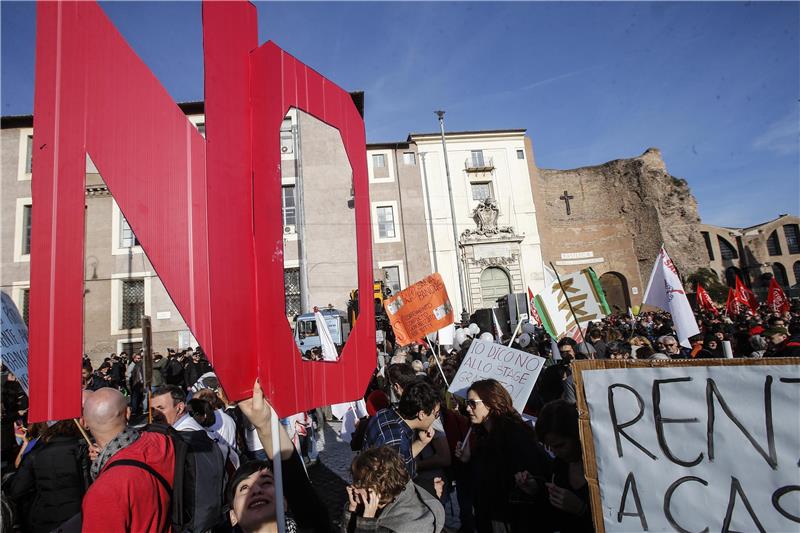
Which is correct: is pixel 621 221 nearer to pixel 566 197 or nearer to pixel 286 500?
pixel 566 197

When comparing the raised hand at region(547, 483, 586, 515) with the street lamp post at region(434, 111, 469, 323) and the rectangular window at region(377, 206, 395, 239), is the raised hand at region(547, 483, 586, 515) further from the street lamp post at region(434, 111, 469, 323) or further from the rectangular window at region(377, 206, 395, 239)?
the rectangular window at region(377, 206, 395, 239)

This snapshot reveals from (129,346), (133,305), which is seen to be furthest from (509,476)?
(129,346)

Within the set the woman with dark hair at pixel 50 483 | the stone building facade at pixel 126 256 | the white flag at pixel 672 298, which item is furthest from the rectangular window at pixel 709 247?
the woman with dark hair at pixel 50 483

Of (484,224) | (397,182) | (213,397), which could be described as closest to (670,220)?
(484,224)

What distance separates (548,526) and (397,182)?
24391mm

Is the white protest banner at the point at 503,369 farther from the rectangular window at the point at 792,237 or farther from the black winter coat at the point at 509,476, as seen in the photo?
the rectangular window at the point at 792,237

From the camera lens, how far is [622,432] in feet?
6.30

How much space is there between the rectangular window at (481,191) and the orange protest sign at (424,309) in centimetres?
2131

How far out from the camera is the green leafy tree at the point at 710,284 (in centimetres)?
2823

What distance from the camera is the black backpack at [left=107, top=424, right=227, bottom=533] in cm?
A: 178

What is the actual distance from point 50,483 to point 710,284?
113 feet

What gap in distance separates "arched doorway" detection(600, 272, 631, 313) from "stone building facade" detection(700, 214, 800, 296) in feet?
55.5

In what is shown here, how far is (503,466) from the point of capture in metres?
2.78

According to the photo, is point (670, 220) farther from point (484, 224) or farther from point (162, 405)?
point (162, 405)
